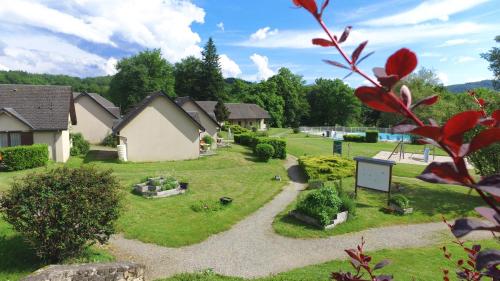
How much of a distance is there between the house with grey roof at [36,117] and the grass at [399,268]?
2041cm

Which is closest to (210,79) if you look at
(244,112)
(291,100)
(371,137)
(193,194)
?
(244,112)

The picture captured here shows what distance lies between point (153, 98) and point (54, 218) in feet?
61.1

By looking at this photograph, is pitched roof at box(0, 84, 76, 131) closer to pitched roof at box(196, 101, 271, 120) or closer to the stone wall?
the stone wall

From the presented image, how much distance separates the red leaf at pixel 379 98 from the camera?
97 centimetres

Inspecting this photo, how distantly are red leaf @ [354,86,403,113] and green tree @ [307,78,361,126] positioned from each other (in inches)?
2972

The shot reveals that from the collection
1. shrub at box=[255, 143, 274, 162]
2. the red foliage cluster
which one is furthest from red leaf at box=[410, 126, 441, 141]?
shrub at box=[255, 143, 274, 162]

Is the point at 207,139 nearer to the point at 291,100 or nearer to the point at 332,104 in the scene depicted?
the point at 291,100

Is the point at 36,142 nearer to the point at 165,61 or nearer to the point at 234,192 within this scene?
the point at 234,192

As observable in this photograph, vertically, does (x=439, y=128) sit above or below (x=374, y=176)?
above

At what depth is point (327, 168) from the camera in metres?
23.4

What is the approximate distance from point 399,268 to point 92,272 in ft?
28.9

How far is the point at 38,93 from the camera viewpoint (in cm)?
2700

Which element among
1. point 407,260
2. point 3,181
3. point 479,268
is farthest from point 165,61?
point 479,268

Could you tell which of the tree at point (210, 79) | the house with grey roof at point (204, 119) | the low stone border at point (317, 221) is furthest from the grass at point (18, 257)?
the tree at point (210, 79)
